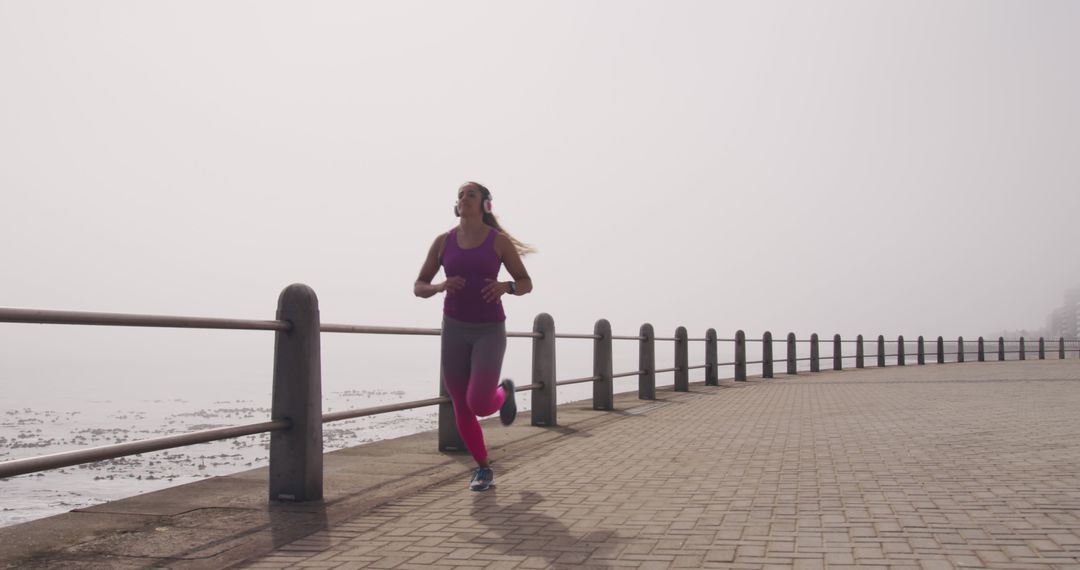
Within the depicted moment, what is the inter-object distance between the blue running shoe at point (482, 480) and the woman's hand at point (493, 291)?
1.07m

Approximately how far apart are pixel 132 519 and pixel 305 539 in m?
0.97

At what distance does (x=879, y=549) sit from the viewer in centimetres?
379

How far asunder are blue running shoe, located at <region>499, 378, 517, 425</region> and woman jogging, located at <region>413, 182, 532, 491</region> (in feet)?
0.11

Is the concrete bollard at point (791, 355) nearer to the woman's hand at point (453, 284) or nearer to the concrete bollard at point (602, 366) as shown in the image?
the concrete bollard at point (602, 366)

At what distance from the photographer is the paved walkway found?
3.74 metres

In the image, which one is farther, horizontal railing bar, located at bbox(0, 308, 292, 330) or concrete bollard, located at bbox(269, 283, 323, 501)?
concrete bollard, located at bbox(269, 283, 323, 501)

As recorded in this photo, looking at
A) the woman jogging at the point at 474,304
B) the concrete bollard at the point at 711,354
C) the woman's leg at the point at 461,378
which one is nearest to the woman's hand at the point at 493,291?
the woman jogging at the point at 474,304

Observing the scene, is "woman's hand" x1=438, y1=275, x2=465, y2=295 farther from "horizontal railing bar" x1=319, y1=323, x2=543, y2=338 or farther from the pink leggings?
"horizontal railing bar" x1=319, y1=323, x2=543, y2=338

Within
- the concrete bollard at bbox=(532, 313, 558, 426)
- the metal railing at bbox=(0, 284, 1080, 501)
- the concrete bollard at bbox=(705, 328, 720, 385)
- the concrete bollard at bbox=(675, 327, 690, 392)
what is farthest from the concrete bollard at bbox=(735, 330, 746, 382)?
the metal railing at bbox=(0, 284, 1080, 501)

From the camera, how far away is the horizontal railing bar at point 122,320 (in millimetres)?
3398

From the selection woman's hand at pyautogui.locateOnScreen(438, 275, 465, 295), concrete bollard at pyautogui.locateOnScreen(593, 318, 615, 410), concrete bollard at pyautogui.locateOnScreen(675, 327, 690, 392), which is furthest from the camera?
concrete bollard at pyautogui.locateOnScreen(675, 327, 690, 392)

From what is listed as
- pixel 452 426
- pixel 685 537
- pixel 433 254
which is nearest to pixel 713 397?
pixel 452 426

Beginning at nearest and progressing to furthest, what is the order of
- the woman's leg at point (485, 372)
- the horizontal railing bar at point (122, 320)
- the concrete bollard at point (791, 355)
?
the horizontal railing bar at point (122, 320) < the woman's leg at point (485, 372) < the concrete bollard at point (791, 355)

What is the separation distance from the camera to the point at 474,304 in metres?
5.41
